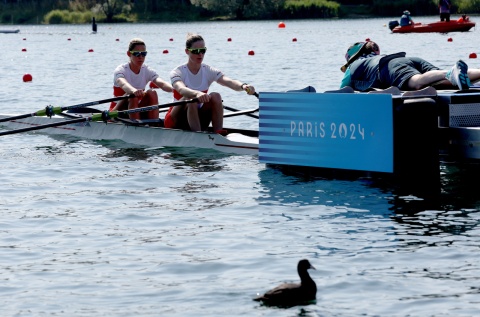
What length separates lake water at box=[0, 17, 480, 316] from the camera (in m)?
7.56

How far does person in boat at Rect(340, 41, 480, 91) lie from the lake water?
45.5 inches

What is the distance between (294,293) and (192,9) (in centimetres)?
8459

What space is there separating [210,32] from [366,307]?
60.2 metres

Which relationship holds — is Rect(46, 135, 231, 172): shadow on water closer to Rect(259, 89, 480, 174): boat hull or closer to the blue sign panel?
the blue sign panel

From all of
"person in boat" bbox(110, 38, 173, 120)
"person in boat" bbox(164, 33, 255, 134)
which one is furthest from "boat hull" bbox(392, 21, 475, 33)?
"person in boat" bbox(164, 33, 255, 134)

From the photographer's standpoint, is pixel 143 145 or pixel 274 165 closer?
pixel 274 165

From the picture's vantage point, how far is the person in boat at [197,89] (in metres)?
13.8

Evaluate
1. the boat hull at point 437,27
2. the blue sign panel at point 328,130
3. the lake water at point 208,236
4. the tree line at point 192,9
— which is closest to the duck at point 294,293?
the lake water at point 208,236

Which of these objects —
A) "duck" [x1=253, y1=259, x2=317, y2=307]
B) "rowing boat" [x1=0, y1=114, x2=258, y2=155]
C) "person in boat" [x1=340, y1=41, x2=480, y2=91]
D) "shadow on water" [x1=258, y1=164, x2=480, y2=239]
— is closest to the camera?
"duck" [x1=253, y1=259, x2=317, y2=307]

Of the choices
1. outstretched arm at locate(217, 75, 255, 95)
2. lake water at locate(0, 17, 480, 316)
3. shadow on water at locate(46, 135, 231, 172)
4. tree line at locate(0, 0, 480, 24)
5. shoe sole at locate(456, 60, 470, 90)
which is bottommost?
lake water at locate(0, 17, 480, 316)

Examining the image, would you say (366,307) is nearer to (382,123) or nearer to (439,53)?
(382,123)

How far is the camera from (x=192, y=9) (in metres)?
90.6

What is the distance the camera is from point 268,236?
943 centimetres

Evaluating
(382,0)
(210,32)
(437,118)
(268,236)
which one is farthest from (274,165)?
(382,0)
